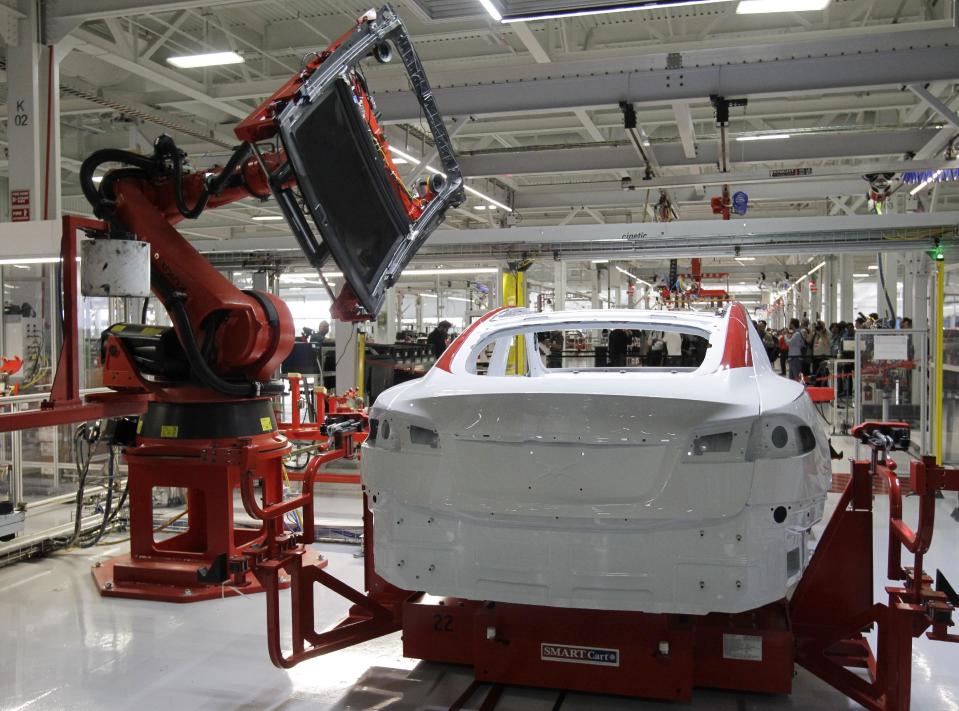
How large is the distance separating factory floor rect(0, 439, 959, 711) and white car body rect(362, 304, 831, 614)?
0.94 meters

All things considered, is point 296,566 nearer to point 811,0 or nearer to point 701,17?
point 811,0

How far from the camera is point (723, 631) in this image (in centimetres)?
308

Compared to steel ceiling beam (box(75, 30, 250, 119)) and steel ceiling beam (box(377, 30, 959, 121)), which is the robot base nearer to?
steel ceiling beam (box(377, 30, 959, 121))

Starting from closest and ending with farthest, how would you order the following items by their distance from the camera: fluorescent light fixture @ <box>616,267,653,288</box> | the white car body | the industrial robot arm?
1. the white car body
2. the industrial robot arm
3. fluorescent light fixture @ <box>616,267,653,288</box>

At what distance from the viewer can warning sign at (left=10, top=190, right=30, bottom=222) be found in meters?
6.37

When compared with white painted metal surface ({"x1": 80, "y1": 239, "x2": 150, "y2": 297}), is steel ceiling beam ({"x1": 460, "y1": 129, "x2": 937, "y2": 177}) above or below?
above

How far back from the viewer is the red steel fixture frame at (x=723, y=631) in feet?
9.50

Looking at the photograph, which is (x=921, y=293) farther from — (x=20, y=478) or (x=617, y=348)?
(x=20, y=478)

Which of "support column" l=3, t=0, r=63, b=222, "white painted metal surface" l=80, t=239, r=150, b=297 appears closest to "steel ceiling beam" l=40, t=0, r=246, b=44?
"support column" l=3, t=0, r=63, b=222

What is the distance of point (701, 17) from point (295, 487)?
707 centimetres

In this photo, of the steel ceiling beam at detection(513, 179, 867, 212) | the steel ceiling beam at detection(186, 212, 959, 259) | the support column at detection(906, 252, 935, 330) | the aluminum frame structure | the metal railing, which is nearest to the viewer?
the metal railing

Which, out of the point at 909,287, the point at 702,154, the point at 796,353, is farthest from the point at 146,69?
the point at 796,353

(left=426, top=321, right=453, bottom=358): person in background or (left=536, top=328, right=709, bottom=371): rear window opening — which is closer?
(left=536, top=328, right=709, bottom=371): rear window opening

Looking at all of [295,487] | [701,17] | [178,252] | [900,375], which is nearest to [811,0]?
[701,17]
